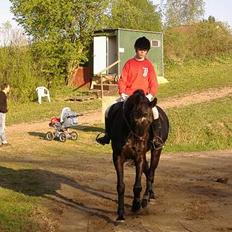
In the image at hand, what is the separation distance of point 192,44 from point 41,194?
3242 centimetres

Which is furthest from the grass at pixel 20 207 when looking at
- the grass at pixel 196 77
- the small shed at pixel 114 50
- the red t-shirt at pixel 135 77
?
the small shed at pixel 114 50

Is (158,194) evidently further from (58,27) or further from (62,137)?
(58,27)

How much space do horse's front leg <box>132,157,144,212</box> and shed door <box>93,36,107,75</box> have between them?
2557 cm

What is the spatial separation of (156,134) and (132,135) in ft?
3.02

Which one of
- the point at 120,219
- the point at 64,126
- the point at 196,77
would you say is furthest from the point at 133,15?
→ the point at 120,219

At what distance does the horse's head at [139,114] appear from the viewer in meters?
7.13

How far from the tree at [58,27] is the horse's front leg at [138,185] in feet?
78.7

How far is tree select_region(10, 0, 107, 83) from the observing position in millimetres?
31484

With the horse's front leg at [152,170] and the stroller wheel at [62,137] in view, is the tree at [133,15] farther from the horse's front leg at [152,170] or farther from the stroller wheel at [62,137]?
the horse's front leg at [152,170]

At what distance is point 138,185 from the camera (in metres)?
8.03

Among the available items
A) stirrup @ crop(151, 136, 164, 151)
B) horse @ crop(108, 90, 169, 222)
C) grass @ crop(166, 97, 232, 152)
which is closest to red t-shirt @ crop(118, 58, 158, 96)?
horse @ crop(108, 90, 169, 222)

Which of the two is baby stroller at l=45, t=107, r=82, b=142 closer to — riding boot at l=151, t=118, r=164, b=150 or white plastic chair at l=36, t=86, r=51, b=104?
riding boot at l=151, t=118, r=164, b=150

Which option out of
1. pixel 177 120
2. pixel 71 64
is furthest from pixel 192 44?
pixel 177 120

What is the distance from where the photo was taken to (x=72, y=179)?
11.2 m
